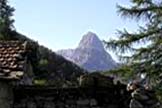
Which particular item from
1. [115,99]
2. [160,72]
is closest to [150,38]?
[160,72]

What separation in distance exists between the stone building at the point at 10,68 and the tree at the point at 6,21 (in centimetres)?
2204

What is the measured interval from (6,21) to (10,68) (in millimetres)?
27943

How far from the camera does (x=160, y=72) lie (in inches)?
659

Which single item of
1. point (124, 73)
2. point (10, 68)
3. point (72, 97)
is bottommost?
point (72, 97)

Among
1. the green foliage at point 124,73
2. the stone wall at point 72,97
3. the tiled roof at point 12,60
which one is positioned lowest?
the stone wall at point 72,97

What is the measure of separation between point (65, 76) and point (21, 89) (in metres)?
28.7

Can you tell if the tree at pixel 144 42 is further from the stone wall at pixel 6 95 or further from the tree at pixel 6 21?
the tree at pixel 6 21


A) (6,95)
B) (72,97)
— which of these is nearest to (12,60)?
(6,95)

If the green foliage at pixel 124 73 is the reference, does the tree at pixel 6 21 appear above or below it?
above

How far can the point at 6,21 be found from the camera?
4169cm

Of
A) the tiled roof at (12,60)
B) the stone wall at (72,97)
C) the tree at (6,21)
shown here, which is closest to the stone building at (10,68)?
the tiled roof at (12,60)

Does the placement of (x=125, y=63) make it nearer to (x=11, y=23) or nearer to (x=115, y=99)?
(x=115, y=99)

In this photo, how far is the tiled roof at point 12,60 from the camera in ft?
45.3

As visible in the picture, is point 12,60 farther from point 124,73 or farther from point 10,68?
point 124,73
